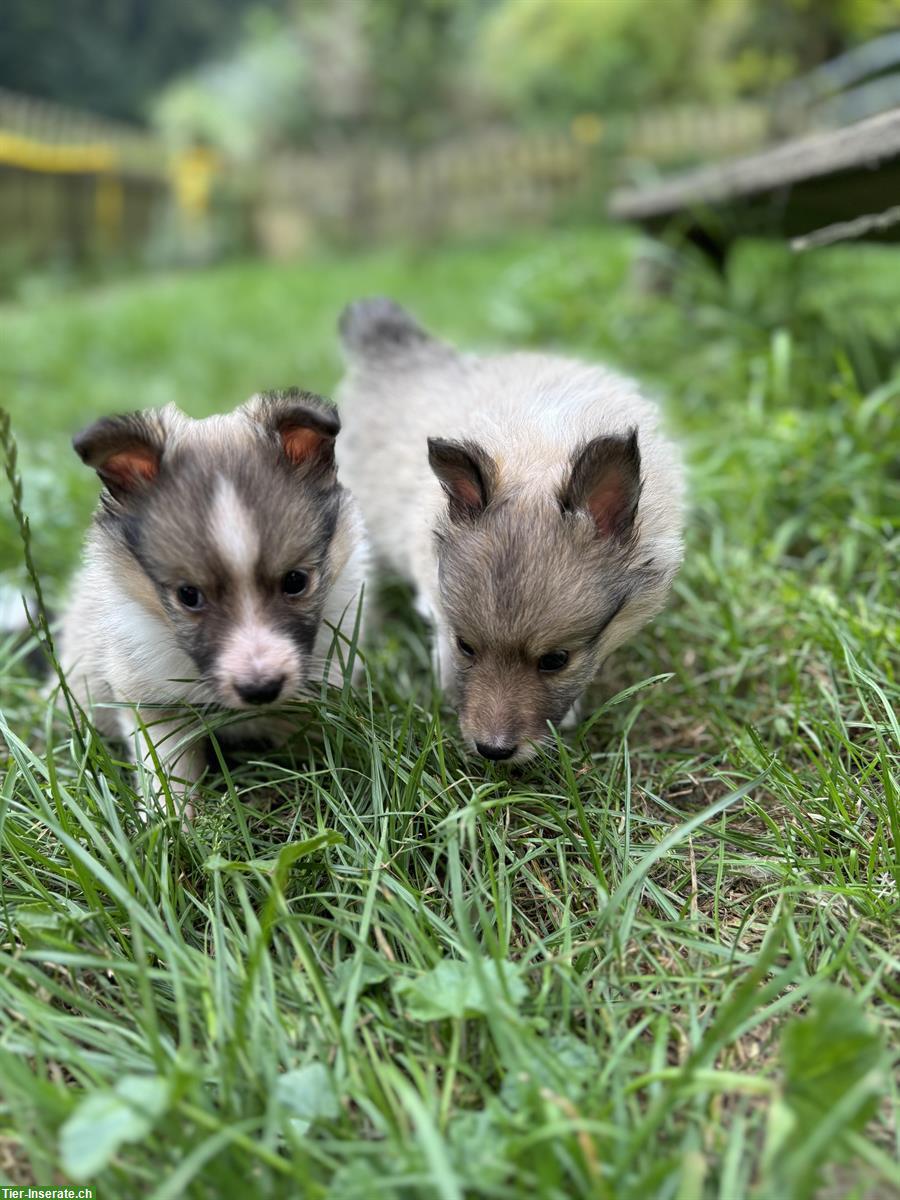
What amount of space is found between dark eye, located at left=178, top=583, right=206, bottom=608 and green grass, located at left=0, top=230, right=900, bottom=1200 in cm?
53

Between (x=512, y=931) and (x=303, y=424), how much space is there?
168 cm

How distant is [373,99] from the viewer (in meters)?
20.5

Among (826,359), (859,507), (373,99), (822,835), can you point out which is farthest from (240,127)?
(822,835)

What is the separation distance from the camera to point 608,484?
308 centimetres

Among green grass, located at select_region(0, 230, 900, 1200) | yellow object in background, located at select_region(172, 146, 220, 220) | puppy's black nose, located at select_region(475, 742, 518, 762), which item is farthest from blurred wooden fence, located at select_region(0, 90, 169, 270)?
puppy's black nose, located at select_region(475, 742, 518, 762)

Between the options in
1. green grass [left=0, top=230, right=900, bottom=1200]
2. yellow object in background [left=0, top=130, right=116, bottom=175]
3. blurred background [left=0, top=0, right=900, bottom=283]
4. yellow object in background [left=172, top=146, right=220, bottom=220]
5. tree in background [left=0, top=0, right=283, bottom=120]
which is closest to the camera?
green grass [left=0, top=230, right=900, bottom=1200]

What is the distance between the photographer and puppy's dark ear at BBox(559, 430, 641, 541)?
117 inches

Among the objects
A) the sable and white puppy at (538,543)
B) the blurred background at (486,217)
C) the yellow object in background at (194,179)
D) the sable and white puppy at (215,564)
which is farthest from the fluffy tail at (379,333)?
the yellow object in background at (194,179)

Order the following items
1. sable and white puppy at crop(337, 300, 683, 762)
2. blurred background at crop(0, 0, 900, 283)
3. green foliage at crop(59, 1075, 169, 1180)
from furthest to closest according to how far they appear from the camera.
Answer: blurred background at crop(0, 0, 900, 283), sable and white puppy at crop(337, 300, 683, 762), green foliage at crop(59, 1075, 169, 1180)

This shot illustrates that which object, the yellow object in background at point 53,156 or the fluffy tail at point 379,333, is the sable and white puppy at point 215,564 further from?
the yellow object in background at point 53,156

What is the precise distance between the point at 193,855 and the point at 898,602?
2899 mm

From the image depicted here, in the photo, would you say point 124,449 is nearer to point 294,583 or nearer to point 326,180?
point 294,583

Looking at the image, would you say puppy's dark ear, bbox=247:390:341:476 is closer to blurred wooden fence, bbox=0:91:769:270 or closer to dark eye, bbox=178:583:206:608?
dark eye, bbox=178:583:206:608

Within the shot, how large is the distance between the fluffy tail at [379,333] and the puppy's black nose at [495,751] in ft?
8.91
